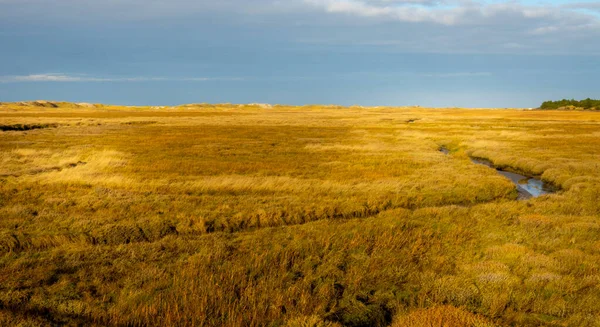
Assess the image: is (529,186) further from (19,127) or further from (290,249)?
(19,127)

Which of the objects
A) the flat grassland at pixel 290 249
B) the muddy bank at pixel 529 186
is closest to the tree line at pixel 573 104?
the muddy bank at pixel 529 186

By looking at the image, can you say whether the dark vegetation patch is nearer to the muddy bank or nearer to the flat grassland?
the flat grassland

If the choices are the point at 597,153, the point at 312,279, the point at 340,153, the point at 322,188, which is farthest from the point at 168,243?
the point at 597,153

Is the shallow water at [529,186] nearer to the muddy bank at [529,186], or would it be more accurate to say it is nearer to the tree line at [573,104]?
the muddy bank at [529,186]

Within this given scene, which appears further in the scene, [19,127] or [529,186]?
[19,127]

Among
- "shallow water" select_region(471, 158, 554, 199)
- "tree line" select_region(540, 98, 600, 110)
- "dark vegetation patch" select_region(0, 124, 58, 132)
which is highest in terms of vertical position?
"tree line" select_region(540, 98, 600, 110)

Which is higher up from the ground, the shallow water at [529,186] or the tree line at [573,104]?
the tree line at [573,104]

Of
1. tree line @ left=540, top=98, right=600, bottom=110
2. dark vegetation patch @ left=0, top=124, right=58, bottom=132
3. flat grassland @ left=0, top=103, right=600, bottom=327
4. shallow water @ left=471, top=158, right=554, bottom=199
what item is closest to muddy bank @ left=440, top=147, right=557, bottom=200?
shallow water @ left=471, top=158, right=554, bottom=199

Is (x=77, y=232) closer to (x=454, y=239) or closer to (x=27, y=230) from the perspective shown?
(x=27, y=230)

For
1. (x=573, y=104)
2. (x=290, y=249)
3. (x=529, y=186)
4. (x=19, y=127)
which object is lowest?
(x=529, y=186)

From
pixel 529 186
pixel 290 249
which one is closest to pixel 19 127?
pixel 290 249

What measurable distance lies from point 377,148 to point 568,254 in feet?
92.2

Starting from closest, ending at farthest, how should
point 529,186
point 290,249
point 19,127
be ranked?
point 290,249, point 529,186, point 19,127

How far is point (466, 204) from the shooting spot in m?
19.5
